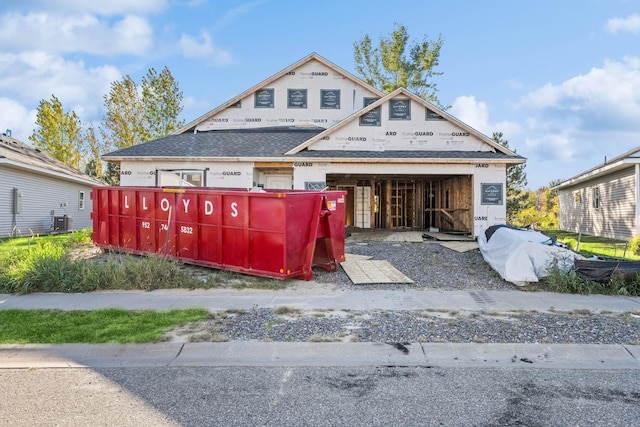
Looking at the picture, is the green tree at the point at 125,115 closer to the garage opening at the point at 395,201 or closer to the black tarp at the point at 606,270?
the garage opening at the point at 395,201

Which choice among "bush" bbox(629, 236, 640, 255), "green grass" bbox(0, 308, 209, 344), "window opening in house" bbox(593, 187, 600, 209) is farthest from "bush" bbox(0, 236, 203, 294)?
"window opening in house" bbox(593, 187, 600, 209)

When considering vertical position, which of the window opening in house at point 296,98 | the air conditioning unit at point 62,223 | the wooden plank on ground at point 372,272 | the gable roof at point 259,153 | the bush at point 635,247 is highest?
the window opening in house at point 296,98

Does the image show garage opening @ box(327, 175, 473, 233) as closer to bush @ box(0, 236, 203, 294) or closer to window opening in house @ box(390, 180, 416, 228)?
window opening in house @ box(390, 180, 416, 228)

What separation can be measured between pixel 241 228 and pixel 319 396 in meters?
5.79

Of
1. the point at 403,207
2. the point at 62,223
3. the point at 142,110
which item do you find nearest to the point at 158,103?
the point at 142,110

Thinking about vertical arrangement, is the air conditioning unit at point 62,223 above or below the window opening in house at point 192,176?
below

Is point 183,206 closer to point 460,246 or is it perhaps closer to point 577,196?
point 460,246

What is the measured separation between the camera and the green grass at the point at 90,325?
5.29m

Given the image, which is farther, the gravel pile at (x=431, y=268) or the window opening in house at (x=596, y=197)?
the window opening in house at (x=596, y=197)

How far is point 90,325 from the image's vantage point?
5867 millimetres

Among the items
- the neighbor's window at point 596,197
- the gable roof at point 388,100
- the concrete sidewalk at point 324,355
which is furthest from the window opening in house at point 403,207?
the concrete sidewalk at point 324,355

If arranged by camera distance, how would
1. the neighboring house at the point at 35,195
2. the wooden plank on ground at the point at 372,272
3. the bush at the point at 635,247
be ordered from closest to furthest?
the wooden plank on ground at the point at 372,272 < the bush at the point at 635,247 < the neighboring house at the point at 35,195

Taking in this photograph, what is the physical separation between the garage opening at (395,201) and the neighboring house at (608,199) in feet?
24.8

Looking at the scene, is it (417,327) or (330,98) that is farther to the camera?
(330,98)
